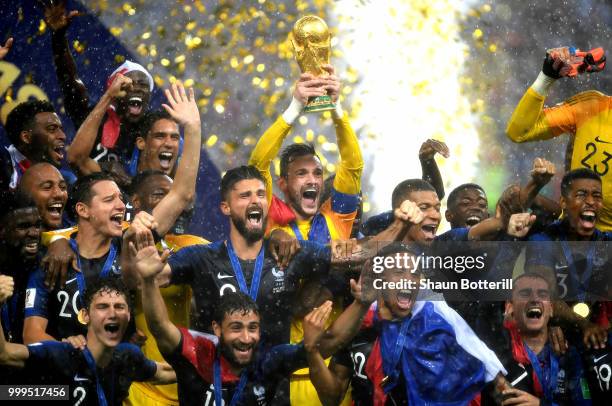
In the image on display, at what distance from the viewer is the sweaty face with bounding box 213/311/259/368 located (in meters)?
5.20

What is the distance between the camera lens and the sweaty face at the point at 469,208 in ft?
18.7

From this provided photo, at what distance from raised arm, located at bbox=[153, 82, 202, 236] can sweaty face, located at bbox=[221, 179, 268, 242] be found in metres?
0.19

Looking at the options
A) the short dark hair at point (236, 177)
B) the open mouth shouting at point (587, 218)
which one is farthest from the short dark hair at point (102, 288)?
the open mouth shouting at point (587, 218)

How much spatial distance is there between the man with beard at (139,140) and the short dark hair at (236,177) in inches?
16.6

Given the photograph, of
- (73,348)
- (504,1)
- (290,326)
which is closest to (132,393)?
(73,348)

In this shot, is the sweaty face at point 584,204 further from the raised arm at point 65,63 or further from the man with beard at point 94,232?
the raised arm at point 65,63

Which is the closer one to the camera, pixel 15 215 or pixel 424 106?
pixel 15 215

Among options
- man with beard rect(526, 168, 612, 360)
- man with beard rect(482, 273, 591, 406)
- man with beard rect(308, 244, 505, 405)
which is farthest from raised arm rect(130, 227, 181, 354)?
man with beard rect(526, 168, 612, 360)

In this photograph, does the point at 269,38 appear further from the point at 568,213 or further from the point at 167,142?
the point at 568,213

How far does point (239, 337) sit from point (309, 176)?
803 millimetres

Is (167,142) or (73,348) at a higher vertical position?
(167,142)

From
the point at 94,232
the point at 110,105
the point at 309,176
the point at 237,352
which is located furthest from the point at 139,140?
the point at 237,352

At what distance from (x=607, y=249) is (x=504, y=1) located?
1.58 metres

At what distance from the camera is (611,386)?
18.1ft
